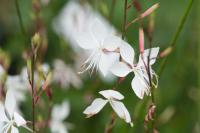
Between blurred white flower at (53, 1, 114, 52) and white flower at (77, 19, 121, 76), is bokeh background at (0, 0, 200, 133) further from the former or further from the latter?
white flower at (77, 19, 121, 76)

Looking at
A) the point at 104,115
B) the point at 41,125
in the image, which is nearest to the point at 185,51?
the point at 104,115

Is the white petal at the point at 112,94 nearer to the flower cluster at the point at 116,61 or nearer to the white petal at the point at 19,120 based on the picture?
the flower cluster at the point at 116,61

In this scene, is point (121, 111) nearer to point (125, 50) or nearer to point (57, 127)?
point (125, 50)

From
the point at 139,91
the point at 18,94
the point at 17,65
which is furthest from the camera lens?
the point at 17,65

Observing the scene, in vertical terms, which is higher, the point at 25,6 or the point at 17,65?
the point at 25,6

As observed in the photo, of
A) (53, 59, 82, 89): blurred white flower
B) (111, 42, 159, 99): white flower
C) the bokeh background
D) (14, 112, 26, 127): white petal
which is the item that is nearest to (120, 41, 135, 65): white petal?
(111, 42, 159, 99): white flower

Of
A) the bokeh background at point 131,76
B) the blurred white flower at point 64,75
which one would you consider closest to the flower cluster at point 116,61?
the bokeh background at point 131,76

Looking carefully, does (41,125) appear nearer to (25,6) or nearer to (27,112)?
(27,112)
